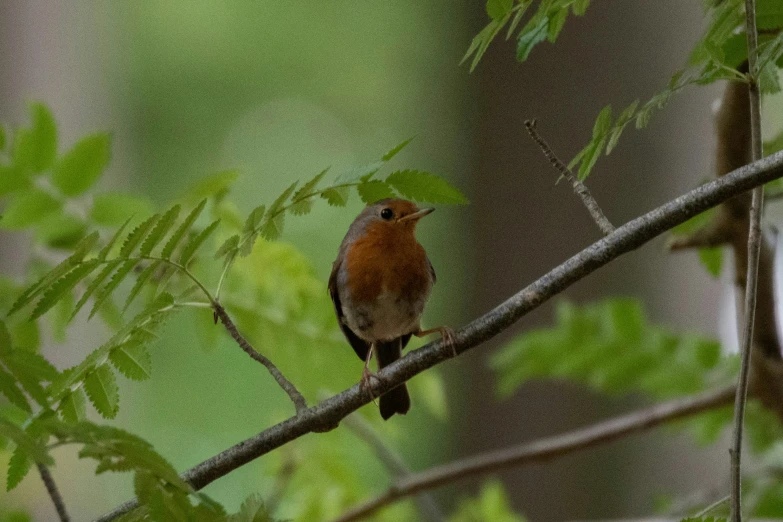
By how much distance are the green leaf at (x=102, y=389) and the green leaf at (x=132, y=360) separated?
0.07 feet

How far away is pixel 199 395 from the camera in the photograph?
36.1ft

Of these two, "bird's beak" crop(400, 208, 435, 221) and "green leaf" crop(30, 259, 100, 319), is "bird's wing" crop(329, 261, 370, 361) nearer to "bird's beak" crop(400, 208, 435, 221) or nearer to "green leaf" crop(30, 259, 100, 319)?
"bird's beak" crop(400, 208, 435, 221)

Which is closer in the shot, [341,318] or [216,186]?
[216,186]

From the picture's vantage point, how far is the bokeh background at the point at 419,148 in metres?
4.94

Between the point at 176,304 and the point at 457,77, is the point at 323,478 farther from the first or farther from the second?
the point at 457,77

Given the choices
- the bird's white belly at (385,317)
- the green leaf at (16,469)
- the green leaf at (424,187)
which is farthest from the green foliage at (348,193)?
the bird's white belly at (385,317)

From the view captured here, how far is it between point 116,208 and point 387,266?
0.87 metres

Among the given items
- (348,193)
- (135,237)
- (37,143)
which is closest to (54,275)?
(135,237)

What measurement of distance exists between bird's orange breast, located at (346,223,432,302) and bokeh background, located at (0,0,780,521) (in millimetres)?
297

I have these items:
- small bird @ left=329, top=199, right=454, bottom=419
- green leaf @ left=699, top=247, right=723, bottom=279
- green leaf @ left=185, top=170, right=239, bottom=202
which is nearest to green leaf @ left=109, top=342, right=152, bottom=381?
green leaf @ left=185, top=170, right=239, bottom=202

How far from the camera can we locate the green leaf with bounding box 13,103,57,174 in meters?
2.29

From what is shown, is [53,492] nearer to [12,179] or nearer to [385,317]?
[12,179]

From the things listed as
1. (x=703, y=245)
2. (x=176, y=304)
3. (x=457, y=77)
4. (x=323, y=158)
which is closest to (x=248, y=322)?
(x=176, y=304)

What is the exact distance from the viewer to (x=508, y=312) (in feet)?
4.47
